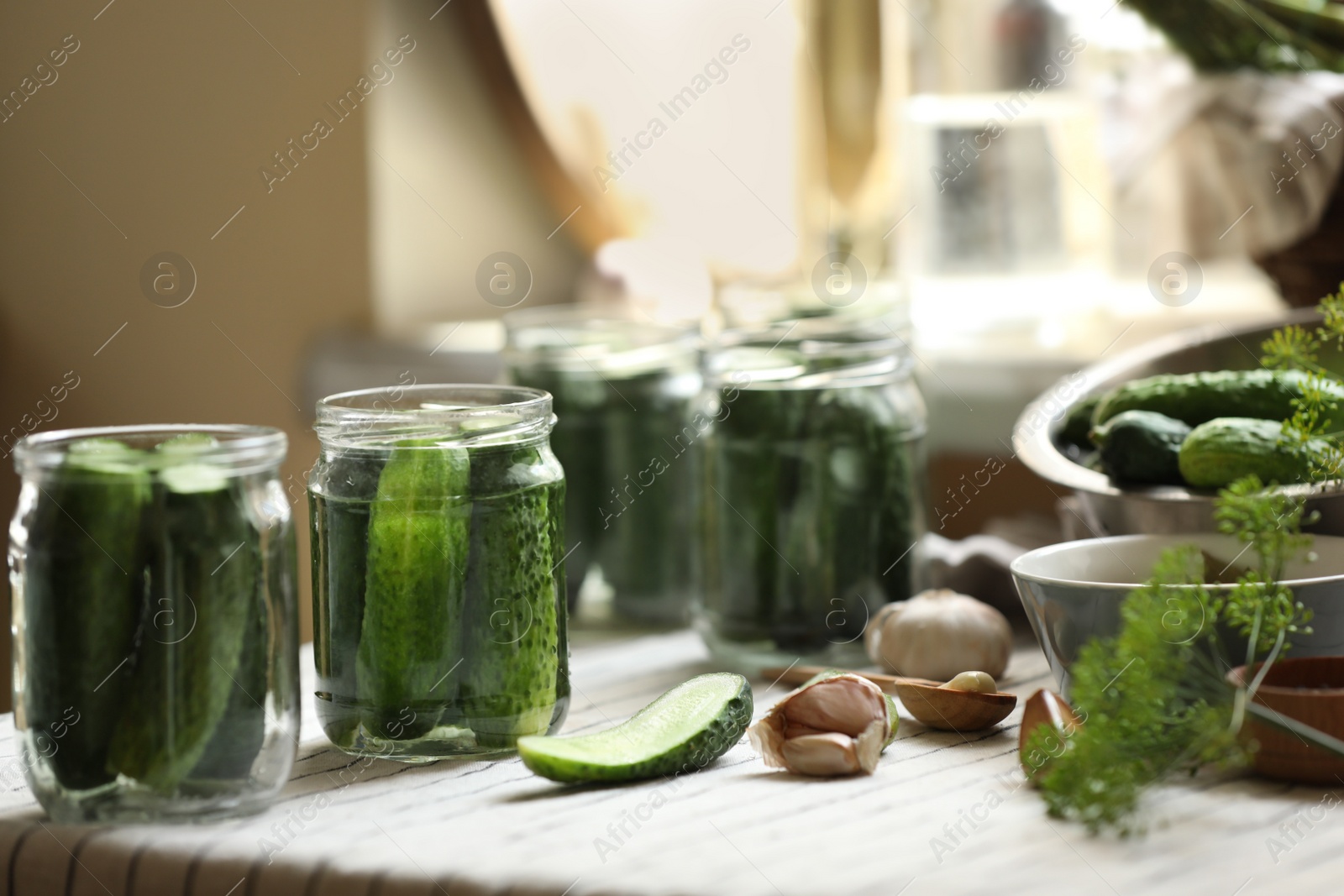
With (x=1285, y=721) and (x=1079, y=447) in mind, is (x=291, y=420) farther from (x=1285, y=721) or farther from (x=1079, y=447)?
(x=1285, y=721)

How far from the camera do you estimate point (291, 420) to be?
1.71 meters

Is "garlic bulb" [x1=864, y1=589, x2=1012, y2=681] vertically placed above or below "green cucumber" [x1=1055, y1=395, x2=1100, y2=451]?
below

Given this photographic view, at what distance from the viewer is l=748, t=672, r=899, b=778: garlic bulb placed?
0.62m

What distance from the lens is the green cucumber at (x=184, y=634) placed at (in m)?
0.55

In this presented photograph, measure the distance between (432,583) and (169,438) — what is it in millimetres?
134

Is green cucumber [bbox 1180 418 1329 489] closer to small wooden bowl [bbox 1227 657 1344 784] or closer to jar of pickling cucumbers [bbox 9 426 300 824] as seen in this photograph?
small wooden bowl [bbox 1227 657 1344 784]

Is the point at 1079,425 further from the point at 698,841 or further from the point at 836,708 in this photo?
the point at 698,841

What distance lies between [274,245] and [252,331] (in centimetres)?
11

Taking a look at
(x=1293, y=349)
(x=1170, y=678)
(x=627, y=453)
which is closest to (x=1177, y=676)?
(x=1170, y=678)

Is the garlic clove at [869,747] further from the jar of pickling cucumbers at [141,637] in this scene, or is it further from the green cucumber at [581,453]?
the green cucumber at [581,453]

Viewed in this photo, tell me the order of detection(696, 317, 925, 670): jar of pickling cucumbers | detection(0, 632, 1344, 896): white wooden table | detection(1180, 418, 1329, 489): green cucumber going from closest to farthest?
detection(0, 632, 1344, 896): white wooden table, detection(1180, 418, 1329, 489): green cucumber, detection(696, 317, 925, 670): jar of pickling cucumbers

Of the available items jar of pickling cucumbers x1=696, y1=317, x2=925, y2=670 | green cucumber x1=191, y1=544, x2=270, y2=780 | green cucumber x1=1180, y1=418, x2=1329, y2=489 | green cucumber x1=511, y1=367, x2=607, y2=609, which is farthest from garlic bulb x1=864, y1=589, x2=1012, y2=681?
green cucumber x1=191, y1=544, x2=270, y2=780

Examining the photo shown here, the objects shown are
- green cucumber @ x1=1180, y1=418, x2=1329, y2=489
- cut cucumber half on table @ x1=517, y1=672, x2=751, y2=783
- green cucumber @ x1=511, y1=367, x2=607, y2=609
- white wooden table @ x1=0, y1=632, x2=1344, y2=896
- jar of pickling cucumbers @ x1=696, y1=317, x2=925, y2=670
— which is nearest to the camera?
white wooden table @ x1=0, y1=632, x2=1344, y2=896

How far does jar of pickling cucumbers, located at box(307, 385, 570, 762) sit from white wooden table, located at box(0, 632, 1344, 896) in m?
0.03
